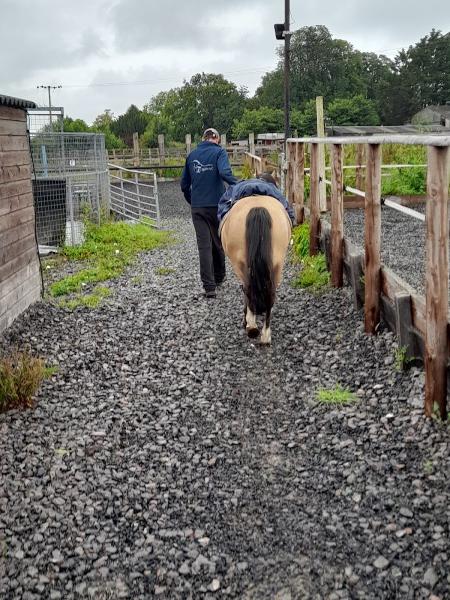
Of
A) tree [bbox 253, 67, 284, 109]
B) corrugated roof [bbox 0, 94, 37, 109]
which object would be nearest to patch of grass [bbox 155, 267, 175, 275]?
corrugated roof [bbox 0, 94, 37, 109]

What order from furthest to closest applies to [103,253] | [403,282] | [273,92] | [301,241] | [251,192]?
[273,92] < [103,253] < [301,241] < [251,192] < [403,282]

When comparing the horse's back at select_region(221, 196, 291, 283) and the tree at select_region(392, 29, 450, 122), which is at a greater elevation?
the tree at select_region(392, 29, 450, 122)

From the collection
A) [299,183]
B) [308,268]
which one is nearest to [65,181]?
[299,183]

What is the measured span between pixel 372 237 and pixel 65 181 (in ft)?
27.2

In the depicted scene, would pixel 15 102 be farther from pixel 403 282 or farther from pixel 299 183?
pixel 299 183

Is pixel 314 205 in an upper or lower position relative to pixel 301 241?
upper

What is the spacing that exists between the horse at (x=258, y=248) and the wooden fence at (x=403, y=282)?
2.64 ft

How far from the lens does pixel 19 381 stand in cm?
507

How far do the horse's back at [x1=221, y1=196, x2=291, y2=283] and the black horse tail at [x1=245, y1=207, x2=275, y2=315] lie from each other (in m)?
0.15

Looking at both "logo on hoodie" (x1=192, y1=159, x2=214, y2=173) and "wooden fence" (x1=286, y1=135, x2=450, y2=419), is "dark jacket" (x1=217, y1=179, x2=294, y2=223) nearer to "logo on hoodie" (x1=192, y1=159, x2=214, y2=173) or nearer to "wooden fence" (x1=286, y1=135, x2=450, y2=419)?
"wooden fence" (x1=286, y1=135, x2=450, y2=419)

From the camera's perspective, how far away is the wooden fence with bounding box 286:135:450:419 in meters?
4.07

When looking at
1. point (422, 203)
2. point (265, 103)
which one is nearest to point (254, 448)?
point (422, 203)

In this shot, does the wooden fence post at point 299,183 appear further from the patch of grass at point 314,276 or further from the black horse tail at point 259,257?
the black horse tail at point 259,257

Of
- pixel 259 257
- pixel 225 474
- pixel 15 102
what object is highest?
pixel 15 102
